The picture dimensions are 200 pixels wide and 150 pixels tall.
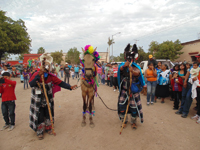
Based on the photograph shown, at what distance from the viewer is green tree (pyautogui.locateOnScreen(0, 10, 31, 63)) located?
16.4 meters

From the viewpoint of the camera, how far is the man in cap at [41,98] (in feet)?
10.6

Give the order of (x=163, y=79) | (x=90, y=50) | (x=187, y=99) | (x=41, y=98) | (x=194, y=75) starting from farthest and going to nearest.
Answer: (x=163, y=79)
(x=187, y=99)
(x=194, y=75)
(x=90, y=50)
(x=41, y=98)

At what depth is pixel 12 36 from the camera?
18.3 m

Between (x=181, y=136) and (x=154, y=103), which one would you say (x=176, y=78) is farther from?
(x=181, y=136)

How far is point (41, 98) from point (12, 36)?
65.7 ft

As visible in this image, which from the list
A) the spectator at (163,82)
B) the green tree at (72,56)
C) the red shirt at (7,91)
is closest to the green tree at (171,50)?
the spectator at (163,82)

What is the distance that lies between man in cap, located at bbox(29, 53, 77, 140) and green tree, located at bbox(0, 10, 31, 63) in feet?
55.9

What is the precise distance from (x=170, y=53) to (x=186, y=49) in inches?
135

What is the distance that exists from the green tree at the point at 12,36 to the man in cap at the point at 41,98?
17030 mm

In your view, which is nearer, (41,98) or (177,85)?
(41,98)

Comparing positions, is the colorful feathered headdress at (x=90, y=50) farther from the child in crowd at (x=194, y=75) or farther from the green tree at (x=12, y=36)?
the green tree at (x=12, y=36)

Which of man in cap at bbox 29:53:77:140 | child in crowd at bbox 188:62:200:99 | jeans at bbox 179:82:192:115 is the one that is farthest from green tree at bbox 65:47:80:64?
child in crowd at bbox 188:62:200:99

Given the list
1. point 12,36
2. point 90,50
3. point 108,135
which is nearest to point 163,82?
point 108,135

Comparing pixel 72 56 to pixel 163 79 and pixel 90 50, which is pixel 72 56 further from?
pixel 90 50
